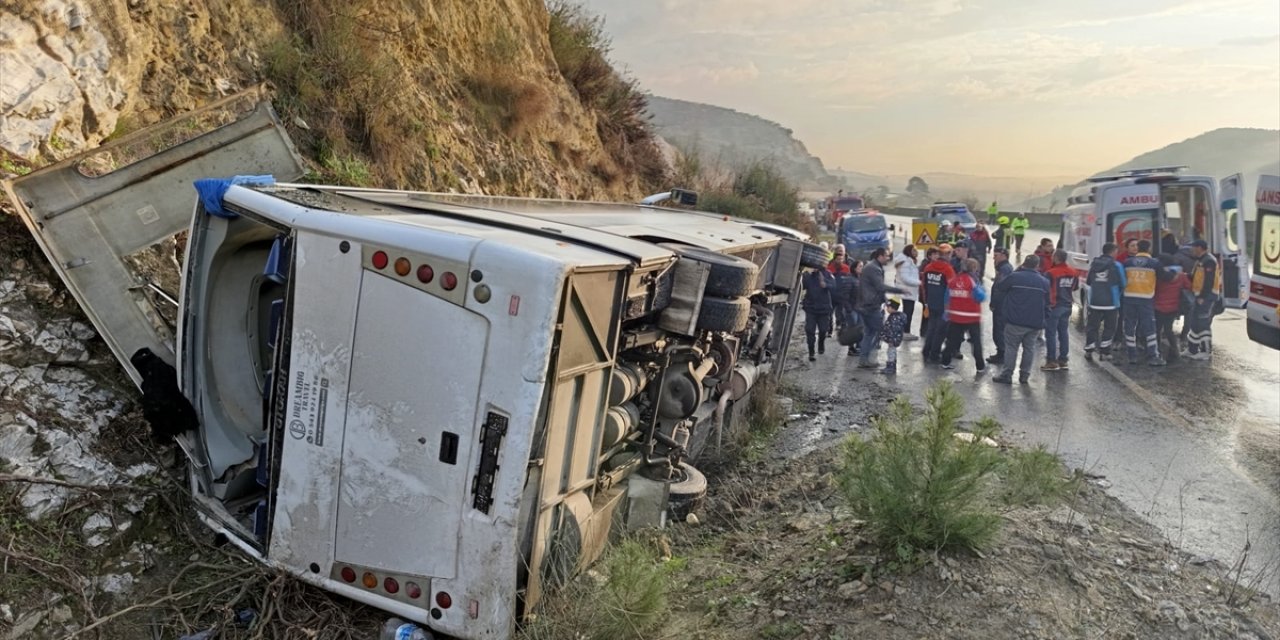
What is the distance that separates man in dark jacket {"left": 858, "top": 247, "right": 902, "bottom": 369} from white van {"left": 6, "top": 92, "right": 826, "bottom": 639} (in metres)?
6.62

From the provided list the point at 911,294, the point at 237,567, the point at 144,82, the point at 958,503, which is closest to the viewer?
the point at 237,567

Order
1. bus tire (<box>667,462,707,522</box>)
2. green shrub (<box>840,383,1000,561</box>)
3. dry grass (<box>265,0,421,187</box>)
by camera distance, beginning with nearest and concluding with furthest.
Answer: green shrub (<box>840,383,1000,561</box>), bus tire (<box>667,462,707,522</box>), dry grass (<box>265,0,421,187</box>)

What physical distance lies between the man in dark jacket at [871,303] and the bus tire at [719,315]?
22.2ft

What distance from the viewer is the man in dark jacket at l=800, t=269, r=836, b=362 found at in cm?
1096

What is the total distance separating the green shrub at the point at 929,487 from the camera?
3.96 metres

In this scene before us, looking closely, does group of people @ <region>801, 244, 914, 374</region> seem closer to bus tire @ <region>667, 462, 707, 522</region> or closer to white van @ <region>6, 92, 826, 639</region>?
bus tire @ <region>667, 462, 707, 522</region>

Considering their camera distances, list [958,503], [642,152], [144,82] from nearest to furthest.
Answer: [958,503], [144,82], [642,152]

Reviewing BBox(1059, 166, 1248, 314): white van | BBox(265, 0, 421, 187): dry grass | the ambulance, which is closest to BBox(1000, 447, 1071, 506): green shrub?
the ambulance

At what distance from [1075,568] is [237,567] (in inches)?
156

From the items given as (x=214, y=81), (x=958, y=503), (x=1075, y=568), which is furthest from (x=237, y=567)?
(x=214, y=81)

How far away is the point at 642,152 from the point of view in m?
16.6

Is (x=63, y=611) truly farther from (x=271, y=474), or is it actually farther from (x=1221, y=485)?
(x=1221, y=485)

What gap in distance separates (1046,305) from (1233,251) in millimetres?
5029

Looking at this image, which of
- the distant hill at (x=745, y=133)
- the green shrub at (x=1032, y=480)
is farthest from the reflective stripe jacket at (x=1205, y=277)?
the distant hill at (x=745, y=133)
